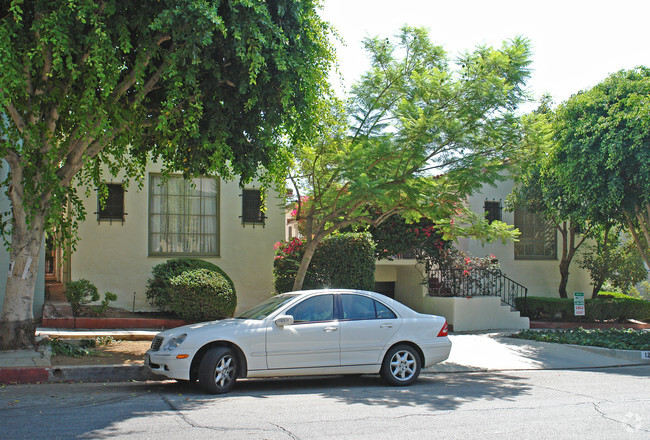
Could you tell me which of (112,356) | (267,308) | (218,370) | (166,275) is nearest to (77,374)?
(112,356)

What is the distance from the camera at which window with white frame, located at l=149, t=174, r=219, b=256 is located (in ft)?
53.9

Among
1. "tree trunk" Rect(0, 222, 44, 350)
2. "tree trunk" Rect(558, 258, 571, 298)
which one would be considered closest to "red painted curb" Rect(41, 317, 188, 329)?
"tree trunk" Rect(0, 222, 44, 350)

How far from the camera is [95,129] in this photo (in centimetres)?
887

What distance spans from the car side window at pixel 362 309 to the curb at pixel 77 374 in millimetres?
2858

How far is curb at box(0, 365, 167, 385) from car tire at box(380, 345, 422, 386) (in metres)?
3.27

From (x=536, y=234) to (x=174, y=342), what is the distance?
16037 mm

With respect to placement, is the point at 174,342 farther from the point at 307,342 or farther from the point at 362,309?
the point at 362,309

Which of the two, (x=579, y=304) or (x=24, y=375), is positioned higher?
(x=579, y=304)

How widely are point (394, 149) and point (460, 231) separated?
9.29 ft

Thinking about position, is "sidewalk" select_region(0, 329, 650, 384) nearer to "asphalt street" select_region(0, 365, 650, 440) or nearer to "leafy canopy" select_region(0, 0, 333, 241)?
"asphalt street" select_region(0, 365, 650, 440)

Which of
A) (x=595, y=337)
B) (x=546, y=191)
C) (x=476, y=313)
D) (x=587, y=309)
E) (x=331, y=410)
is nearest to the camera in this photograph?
(x=331, y=410)

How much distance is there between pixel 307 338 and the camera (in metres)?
8.79

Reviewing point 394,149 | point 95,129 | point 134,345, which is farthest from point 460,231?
point 95,129

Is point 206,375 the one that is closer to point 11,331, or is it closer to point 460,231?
point 11,331
